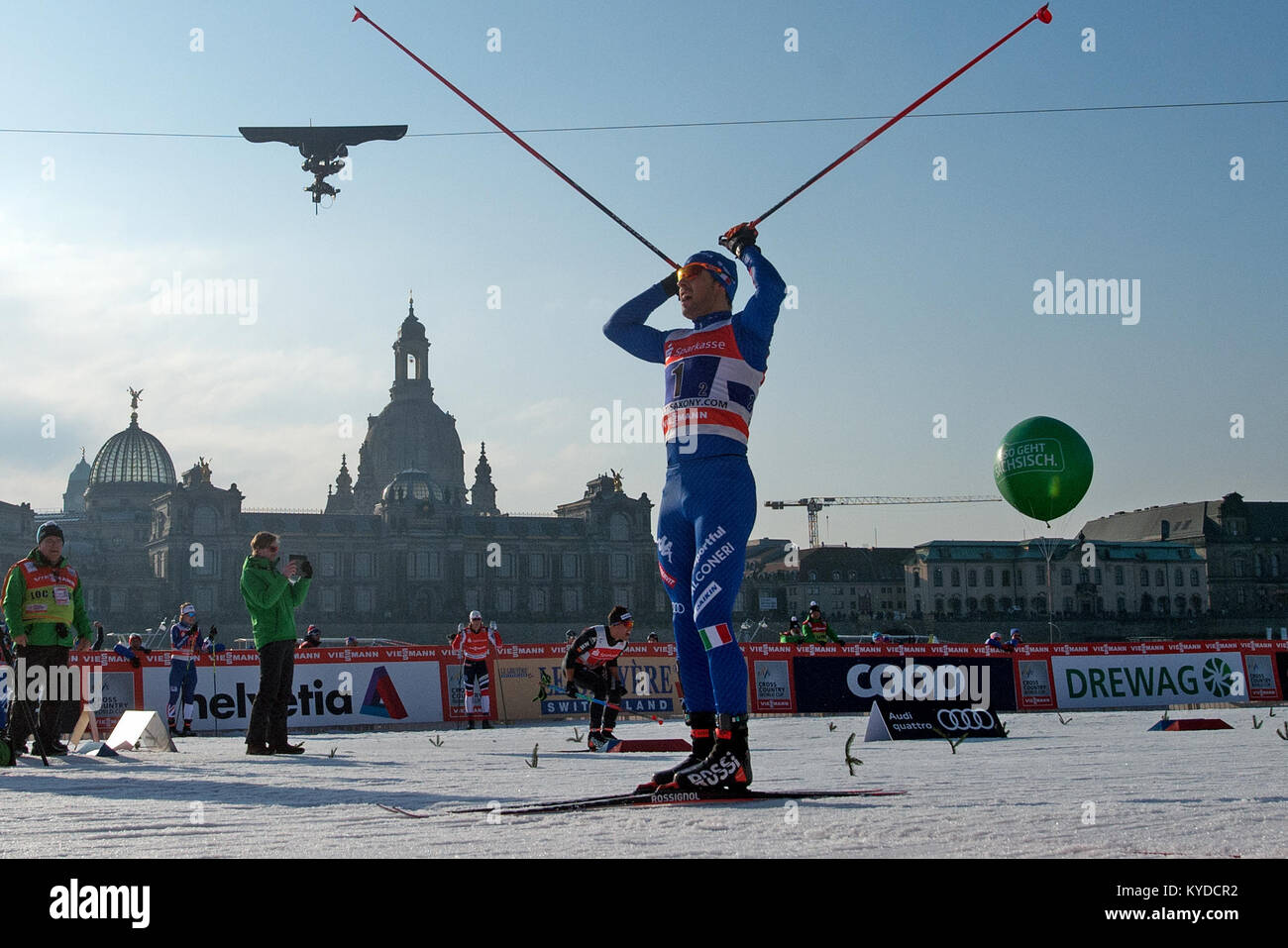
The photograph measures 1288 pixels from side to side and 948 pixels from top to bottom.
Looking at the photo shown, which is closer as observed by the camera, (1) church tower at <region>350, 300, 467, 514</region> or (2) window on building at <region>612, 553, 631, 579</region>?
(2) window on building at <region>612, 553, 631, 579</region>

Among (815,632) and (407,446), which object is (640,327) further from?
(407,446)

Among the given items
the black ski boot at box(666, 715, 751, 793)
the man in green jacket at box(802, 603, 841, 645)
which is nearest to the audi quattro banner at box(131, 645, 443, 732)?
the man in green jacket at box(802, 603, 841, 645)

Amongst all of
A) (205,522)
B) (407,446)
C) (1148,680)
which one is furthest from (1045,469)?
(407,446)

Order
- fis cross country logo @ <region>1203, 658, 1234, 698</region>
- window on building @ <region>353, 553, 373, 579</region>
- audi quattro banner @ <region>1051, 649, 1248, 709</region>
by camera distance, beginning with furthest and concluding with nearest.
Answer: window on building @ <region>353, 553, 373, 579</region>, fis cross country logo @ <region>1203, 658, 1234, 698</region>, audi quattro banner @ <region>1051, 649, 1248, 709</region>

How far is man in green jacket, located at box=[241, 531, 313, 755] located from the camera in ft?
37.8

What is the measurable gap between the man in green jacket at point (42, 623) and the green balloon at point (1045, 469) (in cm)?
1970

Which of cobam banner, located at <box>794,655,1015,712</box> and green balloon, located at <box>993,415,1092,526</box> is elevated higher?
green balloon, located at <box>993,415,1092,526</box>

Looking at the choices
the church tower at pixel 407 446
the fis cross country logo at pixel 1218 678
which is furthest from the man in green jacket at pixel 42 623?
the church tower at pixel 407 446

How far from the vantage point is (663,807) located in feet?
17.1

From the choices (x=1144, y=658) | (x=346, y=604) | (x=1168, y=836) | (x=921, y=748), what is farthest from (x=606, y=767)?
(x=346, y=604)

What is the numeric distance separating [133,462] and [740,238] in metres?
129

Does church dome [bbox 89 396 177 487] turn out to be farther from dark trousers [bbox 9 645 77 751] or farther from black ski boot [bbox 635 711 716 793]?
black ski boot [bbox 635 711 716 793]

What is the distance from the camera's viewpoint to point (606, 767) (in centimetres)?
860
